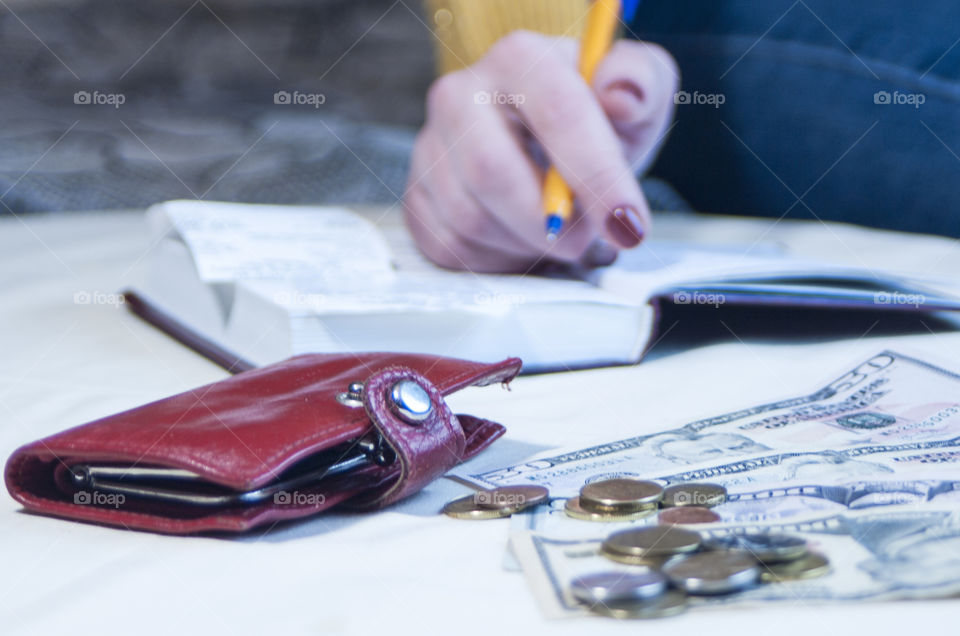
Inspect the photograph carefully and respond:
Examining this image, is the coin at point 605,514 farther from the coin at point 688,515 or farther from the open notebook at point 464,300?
the open notebook at point 464,300

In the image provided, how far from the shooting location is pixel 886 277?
0.83 meters

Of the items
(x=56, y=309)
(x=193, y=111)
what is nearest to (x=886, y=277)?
(x=56, y=309)

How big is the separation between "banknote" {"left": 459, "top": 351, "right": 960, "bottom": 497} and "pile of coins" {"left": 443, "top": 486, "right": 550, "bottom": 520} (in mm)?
20

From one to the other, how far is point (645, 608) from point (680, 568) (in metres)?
0.03

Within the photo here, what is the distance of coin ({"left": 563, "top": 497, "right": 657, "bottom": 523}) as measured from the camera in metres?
0.49

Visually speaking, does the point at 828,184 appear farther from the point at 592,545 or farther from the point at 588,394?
the point at 592,545

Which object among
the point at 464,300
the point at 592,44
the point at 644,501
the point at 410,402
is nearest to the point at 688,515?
the point at 644,501

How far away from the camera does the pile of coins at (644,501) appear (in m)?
0.49

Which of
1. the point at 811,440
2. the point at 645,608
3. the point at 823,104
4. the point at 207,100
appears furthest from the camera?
the point at 207,100

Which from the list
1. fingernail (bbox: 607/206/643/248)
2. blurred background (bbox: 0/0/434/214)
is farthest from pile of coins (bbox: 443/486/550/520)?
blurred background (bbox: 0/0/434/214)

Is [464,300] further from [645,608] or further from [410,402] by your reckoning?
[645,608]

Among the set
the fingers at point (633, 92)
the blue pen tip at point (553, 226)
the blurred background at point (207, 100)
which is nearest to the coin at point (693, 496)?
the blue pen tip at point (553, 226)

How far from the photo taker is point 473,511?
1.68 feet

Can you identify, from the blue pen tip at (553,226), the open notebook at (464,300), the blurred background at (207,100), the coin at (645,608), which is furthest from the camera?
the blurred background at (207,100)
